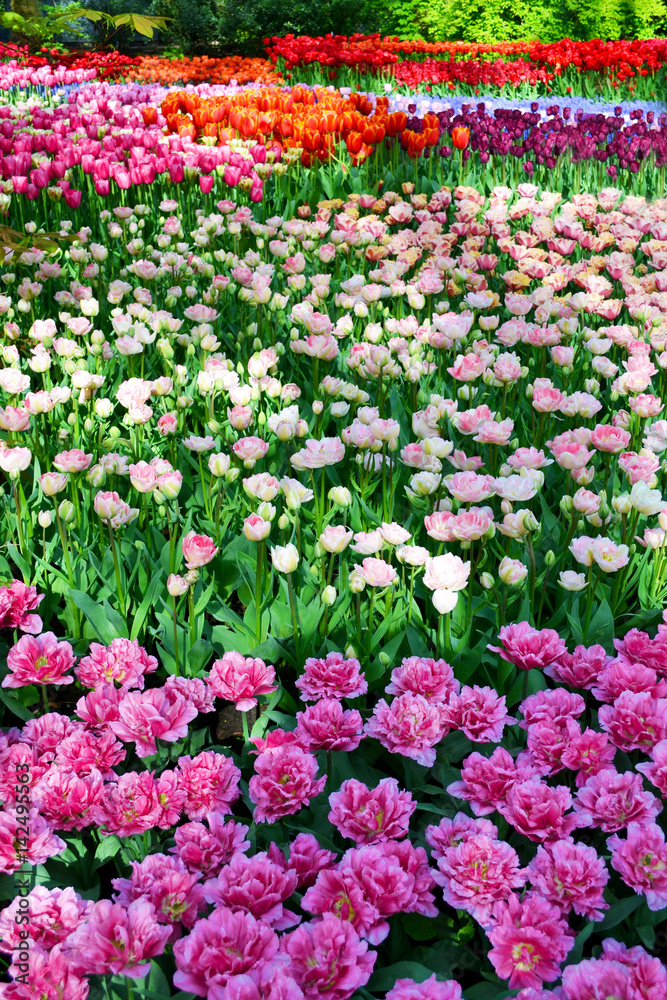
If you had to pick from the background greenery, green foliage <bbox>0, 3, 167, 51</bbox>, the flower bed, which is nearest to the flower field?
green foliage <bbox>0, 3, 167, 51</bbox>

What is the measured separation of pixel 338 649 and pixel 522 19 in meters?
25.1

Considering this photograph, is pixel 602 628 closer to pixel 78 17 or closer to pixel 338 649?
pixel 338 649

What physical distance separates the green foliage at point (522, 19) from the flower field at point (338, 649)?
64.3 ft

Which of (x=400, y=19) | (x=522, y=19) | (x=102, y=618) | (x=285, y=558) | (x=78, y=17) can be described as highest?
(x=400, y=19)

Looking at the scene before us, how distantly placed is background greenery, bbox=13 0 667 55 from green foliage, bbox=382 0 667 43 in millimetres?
23

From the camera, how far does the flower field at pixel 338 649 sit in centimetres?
124

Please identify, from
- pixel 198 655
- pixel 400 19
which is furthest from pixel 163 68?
pixel 198 655

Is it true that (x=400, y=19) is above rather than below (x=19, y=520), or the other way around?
above

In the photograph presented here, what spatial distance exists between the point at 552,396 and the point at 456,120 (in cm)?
558

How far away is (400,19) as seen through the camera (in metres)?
23.3

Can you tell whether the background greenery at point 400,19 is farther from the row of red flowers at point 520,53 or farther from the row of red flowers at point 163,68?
the row of red flowers at point 163,68

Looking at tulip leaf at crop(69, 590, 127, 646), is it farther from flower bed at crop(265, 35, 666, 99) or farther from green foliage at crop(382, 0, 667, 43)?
green foliage at crop(382, 0, 667, 43)

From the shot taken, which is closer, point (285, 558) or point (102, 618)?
point (285, 558)

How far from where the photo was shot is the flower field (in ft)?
4.07
